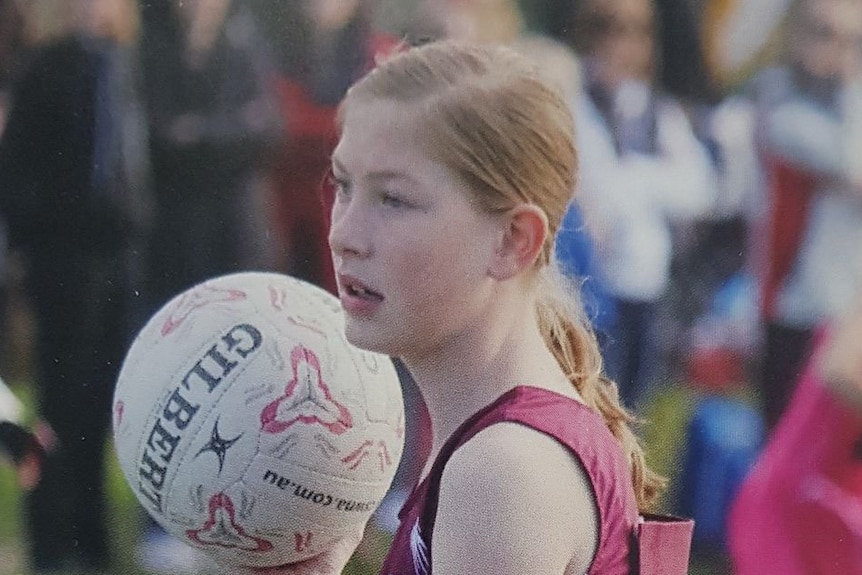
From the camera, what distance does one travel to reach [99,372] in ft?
16.0

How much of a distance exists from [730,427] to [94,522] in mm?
Answer: 2108

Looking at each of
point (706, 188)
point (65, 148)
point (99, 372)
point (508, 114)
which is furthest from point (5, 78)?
point (508, 114)

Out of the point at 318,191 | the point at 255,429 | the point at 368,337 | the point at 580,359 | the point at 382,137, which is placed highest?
the point at 382,137

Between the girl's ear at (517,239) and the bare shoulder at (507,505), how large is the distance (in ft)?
0.73

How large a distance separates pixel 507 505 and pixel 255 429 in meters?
0.69

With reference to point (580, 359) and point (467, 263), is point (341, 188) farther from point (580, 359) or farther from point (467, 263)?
point (580, 359)

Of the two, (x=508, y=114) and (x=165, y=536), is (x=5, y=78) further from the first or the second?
(x=508, y=114)

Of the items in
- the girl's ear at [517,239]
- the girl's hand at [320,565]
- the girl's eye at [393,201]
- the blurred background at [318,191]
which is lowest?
the blurred background at [318,191]

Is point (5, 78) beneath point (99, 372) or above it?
above

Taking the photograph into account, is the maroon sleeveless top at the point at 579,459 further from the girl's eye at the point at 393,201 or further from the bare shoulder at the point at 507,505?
the girl's eye at the point at 393,201

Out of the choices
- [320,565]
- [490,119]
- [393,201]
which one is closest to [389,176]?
[393,201]

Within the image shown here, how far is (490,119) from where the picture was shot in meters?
1.76

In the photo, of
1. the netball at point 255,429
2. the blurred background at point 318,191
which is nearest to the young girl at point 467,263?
the netball at point 255,429

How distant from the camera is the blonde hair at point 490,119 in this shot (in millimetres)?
1745
